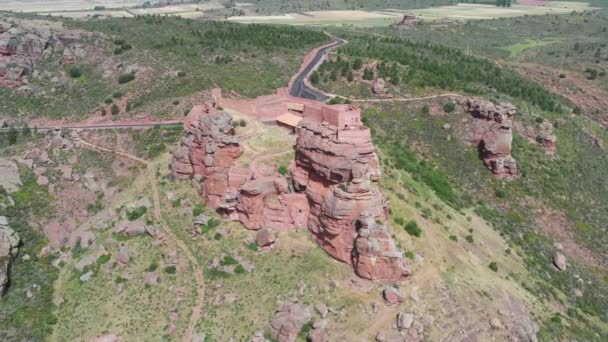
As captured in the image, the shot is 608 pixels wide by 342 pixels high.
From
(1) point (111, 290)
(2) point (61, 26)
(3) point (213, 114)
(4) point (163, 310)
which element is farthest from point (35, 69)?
(4) point (163, 310)

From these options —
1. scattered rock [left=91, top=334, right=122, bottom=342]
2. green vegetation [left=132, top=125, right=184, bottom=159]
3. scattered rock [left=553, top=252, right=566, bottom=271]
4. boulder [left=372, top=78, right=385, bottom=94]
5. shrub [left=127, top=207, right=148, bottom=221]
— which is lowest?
scattered rock [left=553, top=252, right=566, bottom=271]

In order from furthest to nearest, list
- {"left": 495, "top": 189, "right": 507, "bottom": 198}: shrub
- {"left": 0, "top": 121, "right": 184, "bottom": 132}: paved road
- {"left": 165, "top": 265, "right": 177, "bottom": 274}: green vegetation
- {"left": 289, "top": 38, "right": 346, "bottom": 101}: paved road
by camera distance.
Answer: {"left": 289, "top": 38, "right": 346, "bottom": 101}: paved road → {"left": 0, "top": 121, "right": 184, "bottom": 132}: paved road → {"left": 495, "top": 189, "right": 507, "bottom": 198}: shrub → {"left": 165, "top": 265, "right": 177, "bottom": 274}: green vegetation

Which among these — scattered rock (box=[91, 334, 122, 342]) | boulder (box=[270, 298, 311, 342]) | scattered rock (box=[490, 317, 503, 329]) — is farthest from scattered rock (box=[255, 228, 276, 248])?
scattered rock (box=[490, 317, 503, 329])

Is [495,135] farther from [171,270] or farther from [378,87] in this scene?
[171,270]

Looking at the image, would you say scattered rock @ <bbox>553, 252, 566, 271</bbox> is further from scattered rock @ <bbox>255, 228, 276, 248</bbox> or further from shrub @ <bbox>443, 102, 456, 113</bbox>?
scattered rock @ <bbox>255, 228, 276, 248</bbox>

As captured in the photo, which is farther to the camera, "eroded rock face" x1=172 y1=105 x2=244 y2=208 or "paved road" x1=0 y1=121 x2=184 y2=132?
"paved road" x1=0 y1=121 x2=184 y2=132

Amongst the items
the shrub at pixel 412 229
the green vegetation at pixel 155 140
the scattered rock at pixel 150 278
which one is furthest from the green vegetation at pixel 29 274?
the shrub at pixel 412 229

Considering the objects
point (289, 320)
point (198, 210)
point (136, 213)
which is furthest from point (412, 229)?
point (136, 213)

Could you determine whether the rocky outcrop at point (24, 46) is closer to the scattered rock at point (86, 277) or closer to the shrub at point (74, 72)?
the shrub at point (74, 72)
